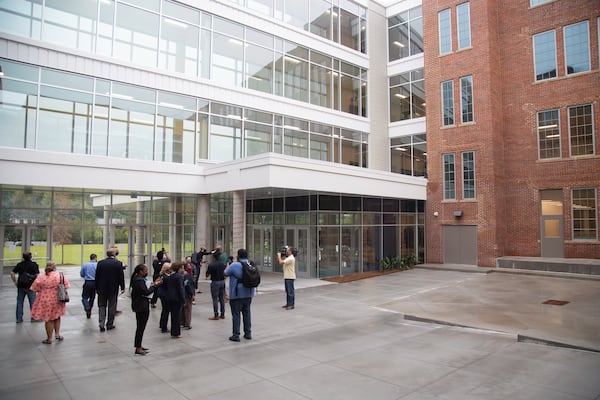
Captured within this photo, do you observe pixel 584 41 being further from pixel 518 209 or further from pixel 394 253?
pixel 394 253

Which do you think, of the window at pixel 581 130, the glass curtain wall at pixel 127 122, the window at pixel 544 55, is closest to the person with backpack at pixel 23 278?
the glass curtain wall at pixel 127 122

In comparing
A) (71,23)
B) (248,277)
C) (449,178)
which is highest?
(71,23)

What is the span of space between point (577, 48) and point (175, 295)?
21.9 metres

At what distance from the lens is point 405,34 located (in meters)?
26.7

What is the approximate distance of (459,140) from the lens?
22.6 meters

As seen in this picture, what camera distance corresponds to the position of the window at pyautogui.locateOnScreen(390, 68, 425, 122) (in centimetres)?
2566

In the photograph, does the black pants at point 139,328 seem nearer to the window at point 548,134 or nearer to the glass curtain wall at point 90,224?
the glass curtain wall at point 90,224

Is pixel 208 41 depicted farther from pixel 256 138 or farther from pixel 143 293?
pixel 143 293

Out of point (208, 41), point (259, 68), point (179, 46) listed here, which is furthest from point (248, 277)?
point (259, 68)

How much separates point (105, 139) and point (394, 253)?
15253 millimetres

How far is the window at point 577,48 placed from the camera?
20.0 metres

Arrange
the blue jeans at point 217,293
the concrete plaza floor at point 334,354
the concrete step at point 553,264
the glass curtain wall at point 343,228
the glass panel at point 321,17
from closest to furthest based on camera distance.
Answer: the concrete plaza floor at point 334,354 < the blue jeans at point 217,293 < the concrete step at point 553,264 < the glass curtain wall at point 343,228 < the glass panel at point 321,17

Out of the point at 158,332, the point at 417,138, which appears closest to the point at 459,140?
the point at 417,138

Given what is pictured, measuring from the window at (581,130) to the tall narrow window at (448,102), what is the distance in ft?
18.4
